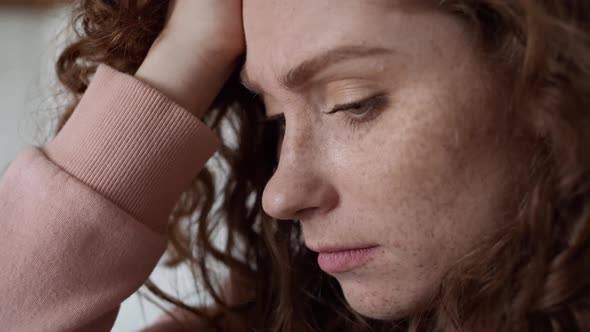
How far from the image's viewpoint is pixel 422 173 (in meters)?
0.71

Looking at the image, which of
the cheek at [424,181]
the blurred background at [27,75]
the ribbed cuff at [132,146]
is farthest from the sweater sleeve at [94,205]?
the blurred background at [27,75]

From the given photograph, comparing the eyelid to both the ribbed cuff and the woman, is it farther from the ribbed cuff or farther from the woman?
the ribbed cuff

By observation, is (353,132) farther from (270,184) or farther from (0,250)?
(0,250)

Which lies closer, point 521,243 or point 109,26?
point 521,243

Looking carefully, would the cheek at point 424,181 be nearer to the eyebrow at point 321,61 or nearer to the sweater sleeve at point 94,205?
the eyebrow at point 321,61

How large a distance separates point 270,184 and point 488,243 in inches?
9.8

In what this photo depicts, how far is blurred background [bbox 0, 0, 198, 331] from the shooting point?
132 cm

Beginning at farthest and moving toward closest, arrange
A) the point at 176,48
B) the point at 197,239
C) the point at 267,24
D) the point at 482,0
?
the point at 197,239 < the point at 176,48 < the point at 267,24 < the point at 482,0

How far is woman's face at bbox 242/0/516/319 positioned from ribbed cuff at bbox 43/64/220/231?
0.52ft

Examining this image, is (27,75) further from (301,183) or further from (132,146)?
(301,183)

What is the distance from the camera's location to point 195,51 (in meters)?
0.93

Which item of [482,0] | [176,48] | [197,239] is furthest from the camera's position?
[197,239]

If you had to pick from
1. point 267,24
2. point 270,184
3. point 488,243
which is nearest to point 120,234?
point 270,184

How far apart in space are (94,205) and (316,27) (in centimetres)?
35
